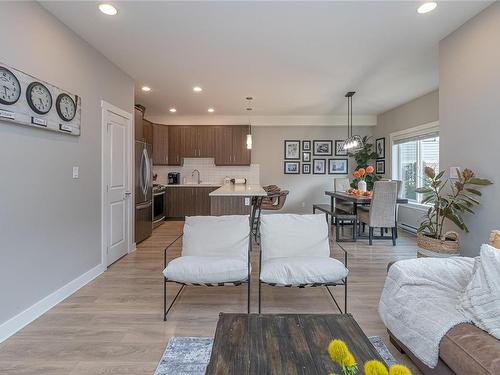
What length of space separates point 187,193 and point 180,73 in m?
3.41

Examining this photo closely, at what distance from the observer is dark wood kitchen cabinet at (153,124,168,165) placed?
23.3ft

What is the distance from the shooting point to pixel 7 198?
7.13ft

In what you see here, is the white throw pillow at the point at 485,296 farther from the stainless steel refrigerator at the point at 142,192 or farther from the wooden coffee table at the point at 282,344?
the stainless steel refrigerator at the point at 142,192

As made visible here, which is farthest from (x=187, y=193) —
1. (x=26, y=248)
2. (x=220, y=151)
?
(x=26, y=248)

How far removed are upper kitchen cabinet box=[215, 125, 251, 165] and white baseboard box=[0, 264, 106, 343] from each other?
4.36 m

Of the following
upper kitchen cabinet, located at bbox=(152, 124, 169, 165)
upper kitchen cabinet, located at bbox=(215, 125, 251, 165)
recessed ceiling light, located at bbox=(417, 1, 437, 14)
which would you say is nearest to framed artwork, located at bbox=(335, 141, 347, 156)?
upper kitchen cabinet, located at bbox=(215, 125, 251, 165)

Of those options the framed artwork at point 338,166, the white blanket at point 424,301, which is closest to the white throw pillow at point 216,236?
the white blanket at point 424,301

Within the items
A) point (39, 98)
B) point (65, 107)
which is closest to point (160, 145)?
point (65, 107)

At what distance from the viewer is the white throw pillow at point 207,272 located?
229cm

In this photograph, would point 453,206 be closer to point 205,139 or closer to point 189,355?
point 189,355

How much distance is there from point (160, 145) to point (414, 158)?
5824 millimetres

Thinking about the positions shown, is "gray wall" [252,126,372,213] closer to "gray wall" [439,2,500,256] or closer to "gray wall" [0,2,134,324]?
"gray wall" [439,2,500,256]

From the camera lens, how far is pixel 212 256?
2.64 meters

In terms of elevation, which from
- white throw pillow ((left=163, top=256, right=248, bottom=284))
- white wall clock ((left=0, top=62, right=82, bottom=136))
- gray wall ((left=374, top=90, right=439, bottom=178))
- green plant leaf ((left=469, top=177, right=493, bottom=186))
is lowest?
white throw pillow ((left=163, top=256, right=248, bottom=284))
